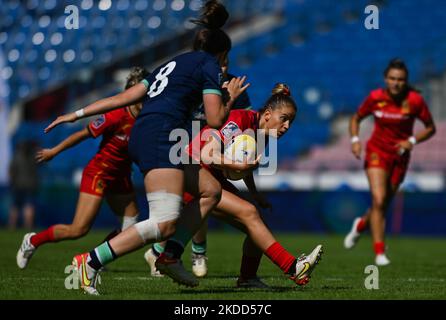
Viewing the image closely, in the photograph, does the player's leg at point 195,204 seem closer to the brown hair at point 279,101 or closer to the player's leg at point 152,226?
the player's leg at point 152,226

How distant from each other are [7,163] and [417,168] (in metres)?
9.11

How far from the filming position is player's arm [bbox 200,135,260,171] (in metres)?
6.42

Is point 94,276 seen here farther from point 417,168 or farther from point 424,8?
point 424,8

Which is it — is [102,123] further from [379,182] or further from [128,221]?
[379,182]

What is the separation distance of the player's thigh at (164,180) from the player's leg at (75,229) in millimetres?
2844

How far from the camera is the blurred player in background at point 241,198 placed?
6.72 metres

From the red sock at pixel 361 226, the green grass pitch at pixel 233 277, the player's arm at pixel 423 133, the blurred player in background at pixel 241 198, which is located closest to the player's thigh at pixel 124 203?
the green grass pitch at pixel 233 277

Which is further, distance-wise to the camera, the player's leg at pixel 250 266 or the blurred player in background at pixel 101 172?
the blurred player in background at pixel 101 172

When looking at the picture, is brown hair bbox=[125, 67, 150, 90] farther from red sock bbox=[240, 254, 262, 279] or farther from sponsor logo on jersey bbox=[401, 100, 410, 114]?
sponsor logo on jersey bbox=[401, 100, 410, 114]

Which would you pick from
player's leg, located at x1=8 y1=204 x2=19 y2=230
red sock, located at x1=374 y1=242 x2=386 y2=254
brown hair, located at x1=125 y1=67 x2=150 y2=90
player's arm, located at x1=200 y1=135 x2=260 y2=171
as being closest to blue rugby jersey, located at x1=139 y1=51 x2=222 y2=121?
player's arm, located at x1=200 y1=135 x2=260 y2=171

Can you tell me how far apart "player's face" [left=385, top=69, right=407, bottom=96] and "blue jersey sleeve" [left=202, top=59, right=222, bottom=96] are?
5157 millimetres

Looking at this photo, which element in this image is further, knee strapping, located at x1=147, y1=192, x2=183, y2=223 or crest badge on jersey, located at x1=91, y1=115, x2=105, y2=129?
crest badge on jersey, located at x1=91, y1=115, x2=105, y2=129

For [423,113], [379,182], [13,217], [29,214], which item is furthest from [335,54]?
[379,182]

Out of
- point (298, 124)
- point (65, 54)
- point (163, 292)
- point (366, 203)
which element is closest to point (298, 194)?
point (366, 203)
